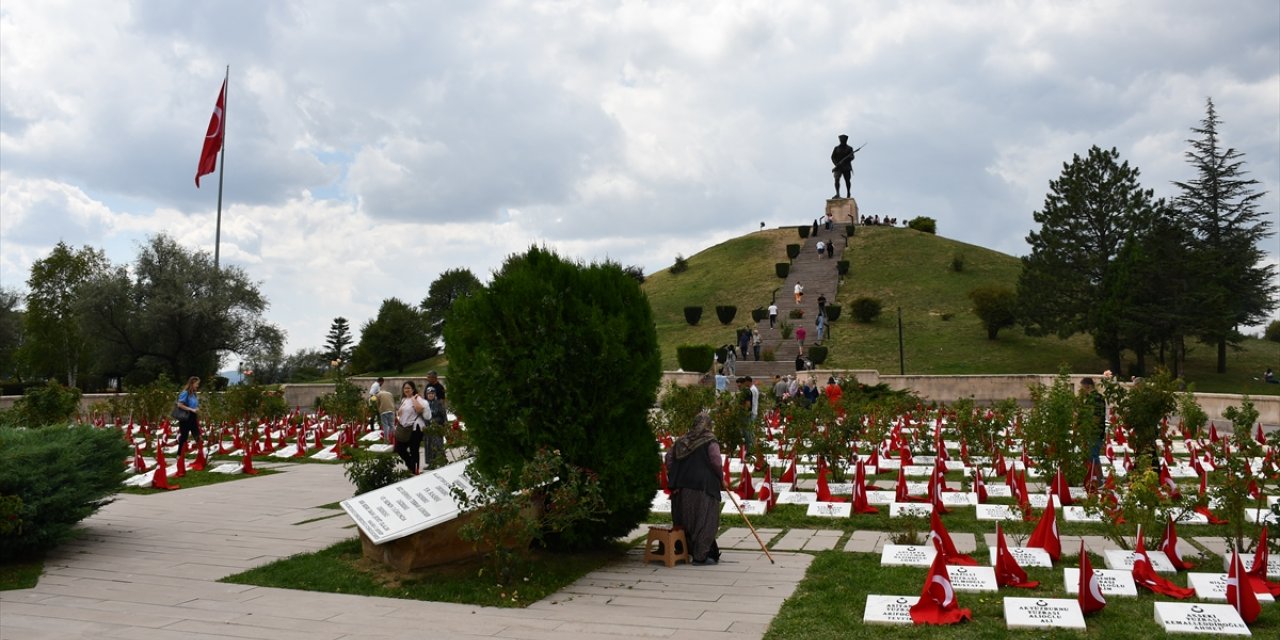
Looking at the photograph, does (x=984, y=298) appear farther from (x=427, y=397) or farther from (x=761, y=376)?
(x=427, y=397)

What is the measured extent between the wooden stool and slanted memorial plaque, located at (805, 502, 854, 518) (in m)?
2.84

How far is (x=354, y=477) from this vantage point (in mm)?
9570

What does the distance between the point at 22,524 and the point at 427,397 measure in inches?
286

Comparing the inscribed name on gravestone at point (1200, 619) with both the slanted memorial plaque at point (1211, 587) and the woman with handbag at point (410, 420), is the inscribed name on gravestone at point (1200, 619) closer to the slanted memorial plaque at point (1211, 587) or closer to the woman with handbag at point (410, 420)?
the slanted memorial plaque at point (1211, 587)

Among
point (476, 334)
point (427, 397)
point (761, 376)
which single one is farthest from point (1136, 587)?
point (761, 376)

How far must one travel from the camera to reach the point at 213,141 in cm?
3531

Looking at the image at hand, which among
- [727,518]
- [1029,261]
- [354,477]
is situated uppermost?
[1029,261]

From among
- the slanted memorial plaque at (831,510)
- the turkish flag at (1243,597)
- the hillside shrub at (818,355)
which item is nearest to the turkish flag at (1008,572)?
the turkish flag at (1243,597)

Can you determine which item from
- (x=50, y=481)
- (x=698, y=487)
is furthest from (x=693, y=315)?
(x=50, y=481)

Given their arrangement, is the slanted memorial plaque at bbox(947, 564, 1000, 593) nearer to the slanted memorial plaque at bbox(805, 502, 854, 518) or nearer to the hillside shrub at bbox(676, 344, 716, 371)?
the slanted memorial plaque at bbox(805, 502, 854, 518)

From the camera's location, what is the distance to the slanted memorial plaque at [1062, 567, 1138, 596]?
22.7ft

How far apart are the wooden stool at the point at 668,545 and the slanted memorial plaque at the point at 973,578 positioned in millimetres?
2334

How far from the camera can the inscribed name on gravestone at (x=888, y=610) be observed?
627cm

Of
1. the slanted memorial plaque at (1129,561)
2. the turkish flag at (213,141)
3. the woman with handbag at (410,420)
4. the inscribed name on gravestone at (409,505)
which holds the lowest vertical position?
the slanted memorial plaque at (1129,561)
